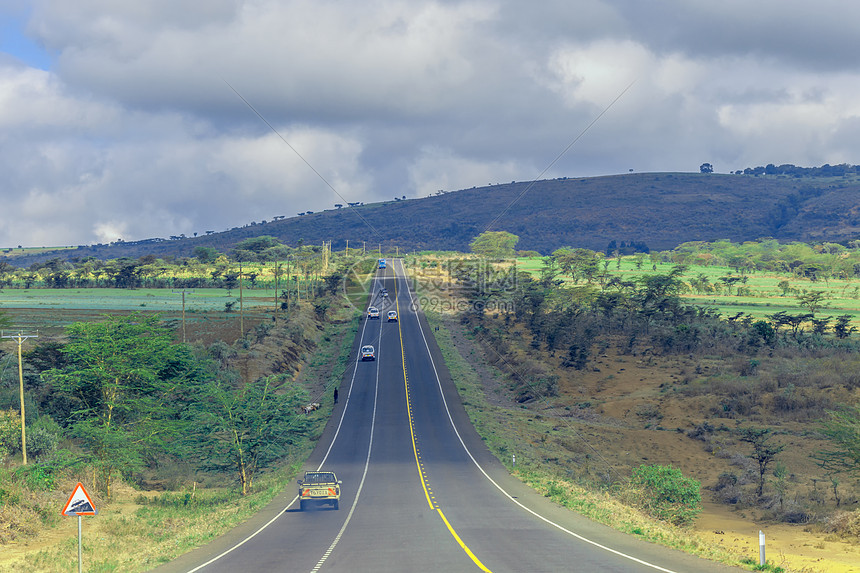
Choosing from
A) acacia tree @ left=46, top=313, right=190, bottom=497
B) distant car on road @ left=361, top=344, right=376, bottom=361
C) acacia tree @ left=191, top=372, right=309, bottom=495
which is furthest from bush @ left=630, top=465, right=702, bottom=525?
distant car on road @ left=361, top=344, right=376, bottom=361

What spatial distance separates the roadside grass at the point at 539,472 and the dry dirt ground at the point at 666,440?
3.64 feet

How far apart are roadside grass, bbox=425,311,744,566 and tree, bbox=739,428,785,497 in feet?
29.9

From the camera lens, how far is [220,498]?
34.7m

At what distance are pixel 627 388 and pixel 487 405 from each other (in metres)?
13.6

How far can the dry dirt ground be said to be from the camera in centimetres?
2692

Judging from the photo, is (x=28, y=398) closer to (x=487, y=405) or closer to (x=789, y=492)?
(x=487, y=405)

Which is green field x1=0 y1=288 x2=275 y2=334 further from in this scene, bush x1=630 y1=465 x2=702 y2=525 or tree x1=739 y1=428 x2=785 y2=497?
bush x1=630 y1=465 x2=702 y2=525

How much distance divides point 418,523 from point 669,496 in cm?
1178

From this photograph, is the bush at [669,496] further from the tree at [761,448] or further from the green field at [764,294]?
the green field at [764,294]

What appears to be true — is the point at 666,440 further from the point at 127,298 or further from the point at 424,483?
the point at 127,298

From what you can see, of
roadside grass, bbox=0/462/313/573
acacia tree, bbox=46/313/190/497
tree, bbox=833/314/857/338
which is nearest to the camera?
roadside grass, bbox=0/462/313/573

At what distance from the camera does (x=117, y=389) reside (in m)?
37.5

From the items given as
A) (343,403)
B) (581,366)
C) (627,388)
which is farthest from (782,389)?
(343,403)

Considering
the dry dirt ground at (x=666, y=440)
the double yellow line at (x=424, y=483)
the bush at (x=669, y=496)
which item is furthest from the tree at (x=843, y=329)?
the bush at (x=669, y=496)
